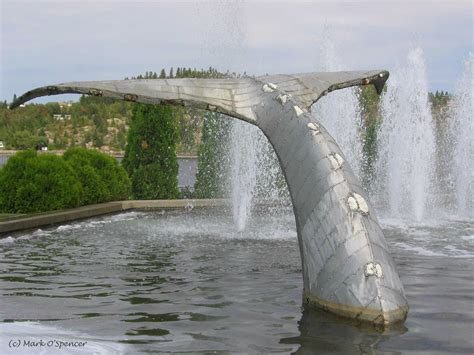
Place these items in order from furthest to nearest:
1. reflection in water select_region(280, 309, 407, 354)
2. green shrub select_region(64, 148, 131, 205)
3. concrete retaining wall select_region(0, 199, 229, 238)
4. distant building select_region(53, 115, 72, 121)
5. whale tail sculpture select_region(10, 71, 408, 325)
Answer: distant building select_region(53, 115, 72, 121) < green shrub select_region(64, 148, 131, 205) < concrete retaining wall select_region(0, 199, 229, 238) < whale tail sculpture select_region(10, 71, 408, 325) < reflection in water select_region(280, 309, 407, 354)

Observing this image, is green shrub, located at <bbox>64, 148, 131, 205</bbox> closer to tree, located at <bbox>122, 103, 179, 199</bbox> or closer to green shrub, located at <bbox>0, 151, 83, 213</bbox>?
tree, located at <bbox>122, 103, 179, 199</bbox>

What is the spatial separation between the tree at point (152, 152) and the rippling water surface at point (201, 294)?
735 centimetres

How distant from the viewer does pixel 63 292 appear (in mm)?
8766

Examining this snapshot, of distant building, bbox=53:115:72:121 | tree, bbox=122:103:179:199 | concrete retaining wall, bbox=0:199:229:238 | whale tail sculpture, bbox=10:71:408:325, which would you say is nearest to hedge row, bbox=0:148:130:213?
concrete retaining wall, bbox=0:199:229:238

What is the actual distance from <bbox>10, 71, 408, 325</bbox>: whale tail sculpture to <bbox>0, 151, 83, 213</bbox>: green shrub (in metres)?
8.43

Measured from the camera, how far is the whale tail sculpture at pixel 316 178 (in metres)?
6.96

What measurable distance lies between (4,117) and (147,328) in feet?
402

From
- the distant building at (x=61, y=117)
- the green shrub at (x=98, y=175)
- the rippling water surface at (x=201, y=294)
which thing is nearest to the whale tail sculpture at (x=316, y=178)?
the rippling water surface at (x=201, y=294)

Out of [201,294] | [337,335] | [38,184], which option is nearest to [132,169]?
[38,184]

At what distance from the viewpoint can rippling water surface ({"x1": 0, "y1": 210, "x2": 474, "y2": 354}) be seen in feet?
21.5

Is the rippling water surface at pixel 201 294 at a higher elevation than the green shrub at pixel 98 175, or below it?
below

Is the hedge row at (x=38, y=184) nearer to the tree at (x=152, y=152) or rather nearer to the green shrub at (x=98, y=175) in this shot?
the green shrub at (x=98, y=175)

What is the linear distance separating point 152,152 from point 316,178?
49.1 ft

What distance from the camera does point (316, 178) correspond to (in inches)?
307
